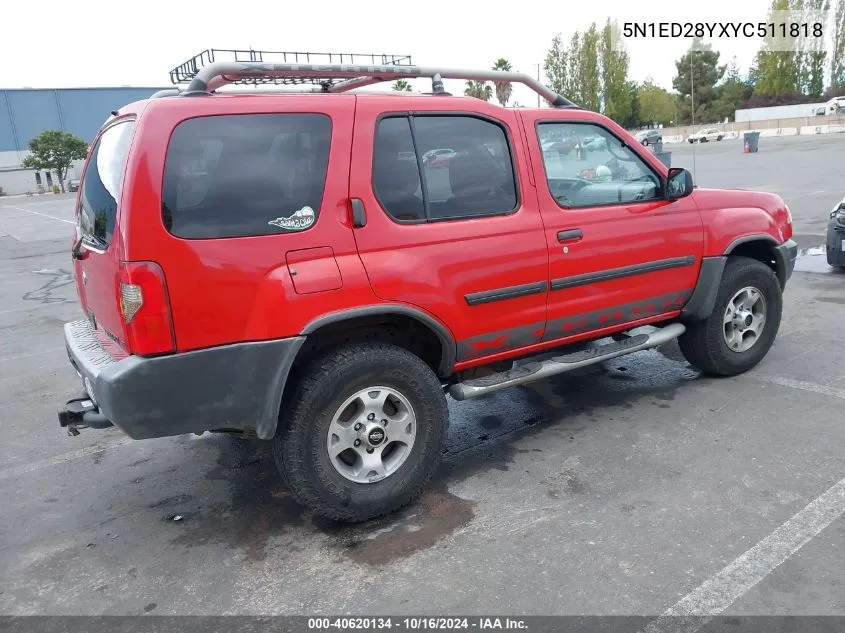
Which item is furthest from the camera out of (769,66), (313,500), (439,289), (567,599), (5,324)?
(769,66)

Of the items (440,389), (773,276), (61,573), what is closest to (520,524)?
(440,389)

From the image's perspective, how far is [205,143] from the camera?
2.96 metres

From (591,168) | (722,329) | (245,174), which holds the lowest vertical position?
(722,329)

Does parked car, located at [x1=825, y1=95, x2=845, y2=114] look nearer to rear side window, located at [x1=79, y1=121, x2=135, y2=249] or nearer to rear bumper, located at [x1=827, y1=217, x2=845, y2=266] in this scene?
rear bumper, located at [x1=827, y1=217, x2=845, y2=266]

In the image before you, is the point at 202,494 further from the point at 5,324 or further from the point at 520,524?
the point at 5,324

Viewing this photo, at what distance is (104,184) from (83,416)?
3.68 ft

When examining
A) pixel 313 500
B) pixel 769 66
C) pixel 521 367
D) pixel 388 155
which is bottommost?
pixel 313 500

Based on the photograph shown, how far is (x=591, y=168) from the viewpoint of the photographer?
4.27 meters

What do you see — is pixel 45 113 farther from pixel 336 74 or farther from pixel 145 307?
pixel 145 307

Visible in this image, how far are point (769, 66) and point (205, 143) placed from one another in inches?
3280

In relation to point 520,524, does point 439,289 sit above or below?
above

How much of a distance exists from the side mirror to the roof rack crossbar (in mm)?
798

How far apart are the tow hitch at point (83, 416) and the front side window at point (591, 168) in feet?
8.69

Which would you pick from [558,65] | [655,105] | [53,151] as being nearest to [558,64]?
[558,65]
